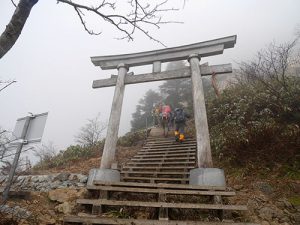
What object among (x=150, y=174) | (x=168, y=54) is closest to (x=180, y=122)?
(x=168, y=54)

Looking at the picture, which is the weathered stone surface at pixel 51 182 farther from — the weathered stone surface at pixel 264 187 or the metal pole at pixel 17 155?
the weathered stone surface at pixel 264 187

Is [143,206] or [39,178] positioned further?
[39,178]

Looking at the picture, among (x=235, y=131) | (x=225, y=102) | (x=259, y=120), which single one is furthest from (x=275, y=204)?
(x=225, y=102)

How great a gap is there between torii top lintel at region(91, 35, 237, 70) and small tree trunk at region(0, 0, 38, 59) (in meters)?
5.09

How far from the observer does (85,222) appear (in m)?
3.48

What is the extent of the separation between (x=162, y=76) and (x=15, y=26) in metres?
5.11

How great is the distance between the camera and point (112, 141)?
6.52 metres

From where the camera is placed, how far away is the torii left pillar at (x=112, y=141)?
564cm

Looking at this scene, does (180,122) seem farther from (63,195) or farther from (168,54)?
(63,195)

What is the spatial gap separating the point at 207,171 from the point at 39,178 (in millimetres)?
4298

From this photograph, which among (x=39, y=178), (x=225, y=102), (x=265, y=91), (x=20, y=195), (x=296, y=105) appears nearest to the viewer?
(x=20, y=195)

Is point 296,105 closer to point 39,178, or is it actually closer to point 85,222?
point 85,222

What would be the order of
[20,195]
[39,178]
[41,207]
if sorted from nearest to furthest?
1. [41,207]
2. [20,195]
3. [39,178]

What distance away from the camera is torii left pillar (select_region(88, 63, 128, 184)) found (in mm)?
5641
